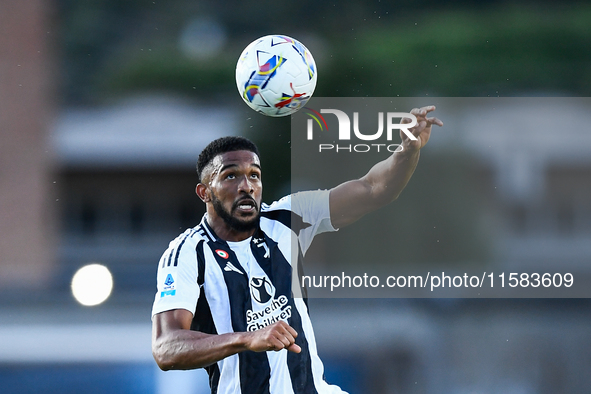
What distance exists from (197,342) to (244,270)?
0.58m

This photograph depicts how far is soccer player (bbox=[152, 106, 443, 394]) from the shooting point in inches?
125

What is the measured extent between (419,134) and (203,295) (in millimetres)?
1336

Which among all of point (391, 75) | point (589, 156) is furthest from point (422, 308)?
point (589, 156)

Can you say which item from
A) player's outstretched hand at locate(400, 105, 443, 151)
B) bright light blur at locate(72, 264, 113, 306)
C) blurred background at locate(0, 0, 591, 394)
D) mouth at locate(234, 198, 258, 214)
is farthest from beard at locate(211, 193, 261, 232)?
bright light blur at locate(72, 264, 113, 306)

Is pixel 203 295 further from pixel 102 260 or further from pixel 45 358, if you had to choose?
pixel 102 260

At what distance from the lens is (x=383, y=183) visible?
3.53 metres

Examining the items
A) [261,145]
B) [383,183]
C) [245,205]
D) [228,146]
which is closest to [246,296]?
[245,205]

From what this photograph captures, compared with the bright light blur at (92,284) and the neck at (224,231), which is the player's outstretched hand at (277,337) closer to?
the neck at (224,231)

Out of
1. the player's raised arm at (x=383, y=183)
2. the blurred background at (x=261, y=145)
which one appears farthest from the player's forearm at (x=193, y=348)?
the blurred background at (x=261, y=145)

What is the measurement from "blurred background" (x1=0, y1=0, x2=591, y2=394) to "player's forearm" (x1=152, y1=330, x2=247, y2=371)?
694cm

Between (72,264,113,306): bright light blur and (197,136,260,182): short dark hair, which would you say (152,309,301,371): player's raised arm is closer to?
(197,136,260,182): short dark hair

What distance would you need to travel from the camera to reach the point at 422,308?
10570mm

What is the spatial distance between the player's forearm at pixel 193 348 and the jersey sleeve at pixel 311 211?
38.1 inches

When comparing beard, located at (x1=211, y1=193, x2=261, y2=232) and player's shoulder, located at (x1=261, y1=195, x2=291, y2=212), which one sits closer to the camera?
beard, located at (x1=211, y1=193, x2=261, y2=232)
